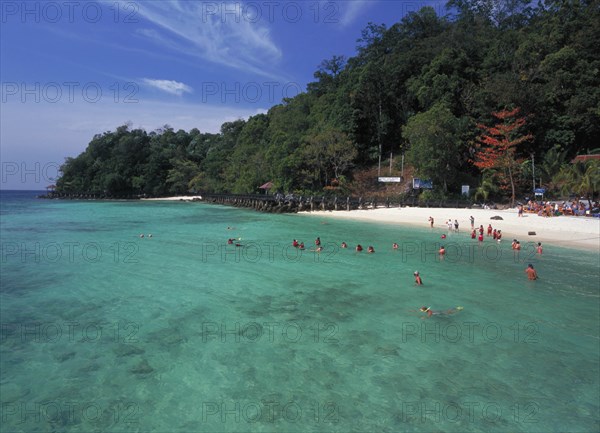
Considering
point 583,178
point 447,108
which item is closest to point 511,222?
point 583,178

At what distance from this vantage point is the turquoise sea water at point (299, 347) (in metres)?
6.93

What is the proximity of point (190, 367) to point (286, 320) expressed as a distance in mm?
3686

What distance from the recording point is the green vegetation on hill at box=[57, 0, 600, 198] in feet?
140

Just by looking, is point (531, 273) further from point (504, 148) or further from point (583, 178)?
point (504, 148)

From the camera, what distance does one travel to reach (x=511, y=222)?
30.7m

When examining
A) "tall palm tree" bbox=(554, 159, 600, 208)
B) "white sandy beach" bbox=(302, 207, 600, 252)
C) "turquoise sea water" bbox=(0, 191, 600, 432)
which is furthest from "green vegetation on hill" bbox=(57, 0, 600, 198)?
"turquoise sea water" bbox=(0, 191, 600, 432)

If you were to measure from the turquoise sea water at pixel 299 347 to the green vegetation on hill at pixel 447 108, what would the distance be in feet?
83.6

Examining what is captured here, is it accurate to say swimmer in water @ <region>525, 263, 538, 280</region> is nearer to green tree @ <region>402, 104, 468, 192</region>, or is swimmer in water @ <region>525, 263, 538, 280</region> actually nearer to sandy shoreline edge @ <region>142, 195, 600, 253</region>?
sandy shoreline edge @ <region>142, 195, 600, 253</region>

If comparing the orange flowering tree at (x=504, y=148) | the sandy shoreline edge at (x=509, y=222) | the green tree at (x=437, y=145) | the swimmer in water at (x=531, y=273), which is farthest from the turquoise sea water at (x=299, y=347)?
the green tree at (x=437, y=145)

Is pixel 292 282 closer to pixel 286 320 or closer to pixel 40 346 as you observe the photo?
pixel 286 320

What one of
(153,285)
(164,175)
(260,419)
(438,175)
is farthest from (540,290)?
(164,175)

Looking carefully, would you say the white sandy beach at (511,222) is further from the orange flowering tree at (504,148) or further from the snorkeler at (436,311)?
the snorkeler at (436,311)

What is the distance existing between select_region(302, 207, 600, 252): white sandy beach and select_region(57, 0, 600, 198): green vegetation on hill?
5.00 m

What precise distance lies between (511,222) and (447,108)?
2233 cm
